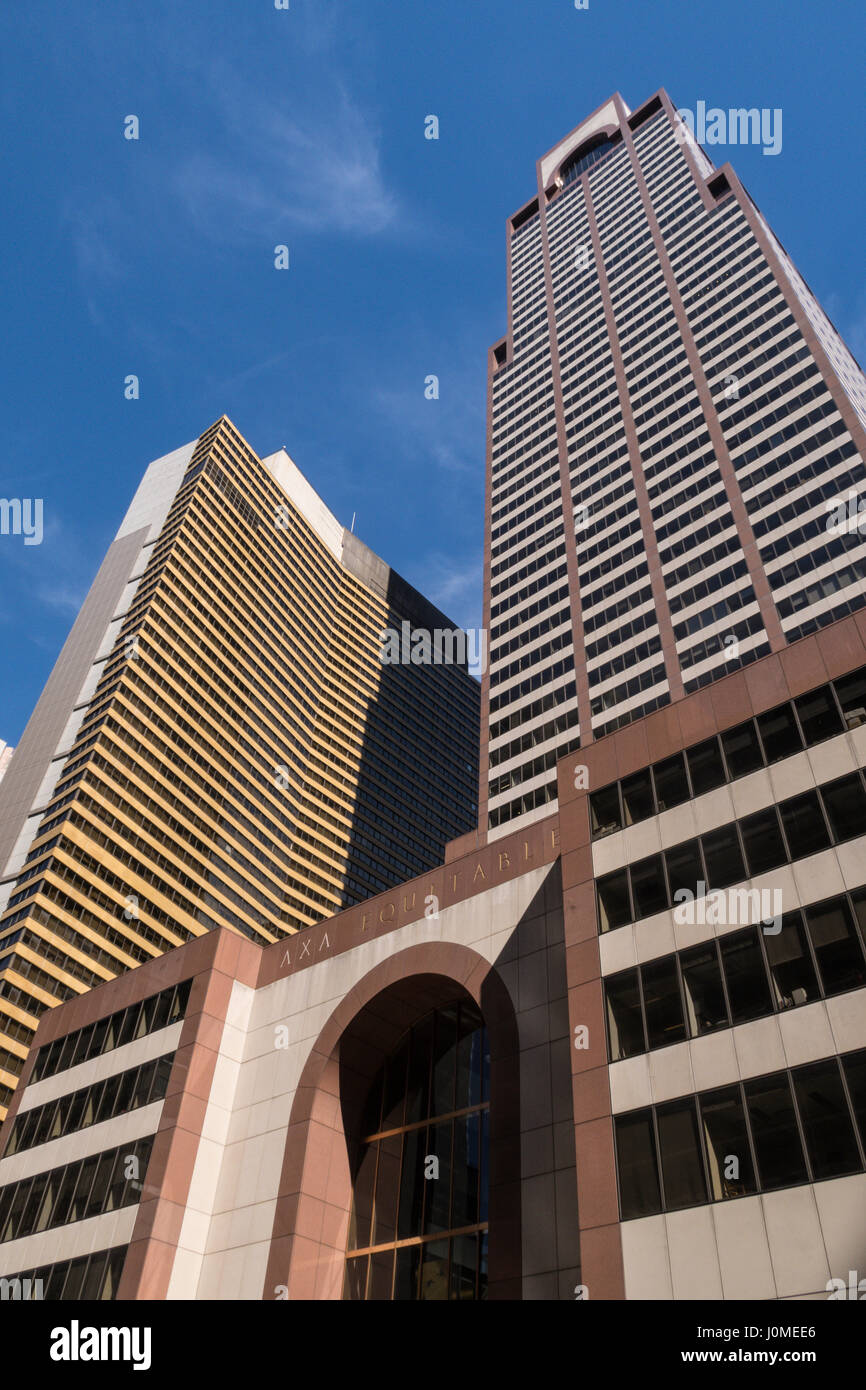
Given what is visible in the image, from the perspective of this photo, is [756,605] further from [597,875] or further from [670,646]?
[597,875]

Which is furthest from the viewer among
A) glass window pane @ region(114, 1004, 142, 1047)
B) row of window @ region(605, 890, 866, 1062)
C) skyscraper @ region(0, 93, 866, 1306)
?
glass window pane @ region(114, 1004, 142, 1047)

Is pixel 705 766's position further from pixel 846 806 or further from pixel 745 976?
pixel 745 976

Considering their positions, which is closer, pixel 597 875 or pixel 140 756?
pixel 597 875

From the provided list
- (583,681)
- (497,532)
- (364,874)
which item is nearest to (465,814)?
(364,874)

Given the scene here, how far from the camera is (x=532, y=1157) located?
27938 mm

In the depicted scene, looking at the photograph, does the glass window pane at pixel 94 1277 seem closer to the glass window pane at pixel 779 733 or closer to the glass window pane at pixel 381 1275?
the glass window pane at pixel 381 1275

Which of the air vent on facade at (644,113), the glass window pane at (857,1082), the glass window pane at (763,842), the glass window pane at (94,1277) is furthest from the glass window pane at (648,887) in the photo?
the air vent on facade at (644,113)

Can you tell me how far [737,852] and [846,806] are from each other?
288cm

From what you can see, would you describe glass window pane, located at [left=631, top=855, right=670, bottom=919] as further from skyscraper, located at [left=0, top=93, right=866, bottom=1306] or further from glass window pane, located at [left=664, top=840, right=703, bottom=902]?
glass window pane, located at [left=664, top=840, right=703, bottom=902]

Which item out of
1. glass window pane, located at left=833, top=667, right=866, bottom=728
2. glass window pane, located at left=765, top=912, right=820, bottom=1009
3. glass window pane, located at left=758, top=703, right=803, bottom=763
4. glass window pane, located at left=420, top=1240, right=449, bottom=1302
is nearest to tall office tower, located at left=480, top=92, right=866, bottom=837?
glass window pane, located at left=758, top=703, right=803, bottom=763

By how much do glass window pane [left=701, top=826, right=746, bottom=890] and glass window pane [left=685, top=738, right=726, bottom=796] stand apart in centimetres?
158

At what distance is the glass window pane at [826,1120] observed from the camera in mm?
19594

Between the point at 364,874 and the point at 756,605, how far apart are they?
83754mm

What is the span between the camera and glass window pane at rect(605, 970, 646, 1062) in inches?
963
